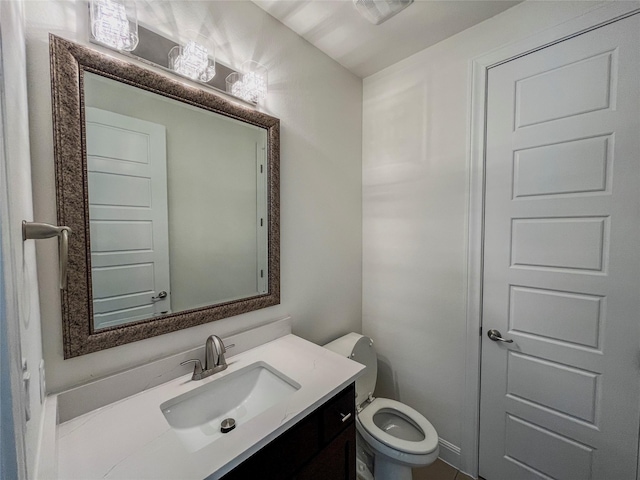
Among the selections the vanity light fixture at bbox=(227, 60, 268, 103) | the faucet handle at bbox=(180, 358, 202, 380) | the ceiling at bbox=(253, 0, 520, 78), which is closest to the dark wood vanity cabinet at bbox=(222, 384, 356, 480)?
the faucet handle at bbox=(180, 358, 202, 380)

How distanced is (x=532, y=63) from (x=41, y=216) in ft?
6.86

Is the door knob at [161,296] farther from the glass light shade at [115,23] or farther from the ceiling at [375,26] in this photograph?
the ceiling at [375,26]

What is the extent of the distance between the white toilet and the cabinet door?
1.01 ft

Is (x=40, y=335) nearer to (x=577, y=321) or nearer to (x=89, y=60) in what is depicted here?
(x=89, y=60)

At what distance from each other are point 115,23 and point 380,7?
39.7 inches

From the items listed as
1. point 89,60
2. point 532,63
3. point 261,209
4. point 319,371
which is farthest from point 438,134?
point 89,60

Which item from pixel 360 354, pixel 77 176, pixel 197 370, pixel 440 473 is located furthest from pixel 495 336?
pixel 77 176

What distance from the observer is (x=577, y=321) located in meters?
1.23

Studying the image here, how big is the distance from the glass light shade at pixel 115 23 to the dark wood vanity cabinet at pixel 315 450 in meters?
1.39

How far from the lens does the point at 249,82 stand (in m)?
1.27

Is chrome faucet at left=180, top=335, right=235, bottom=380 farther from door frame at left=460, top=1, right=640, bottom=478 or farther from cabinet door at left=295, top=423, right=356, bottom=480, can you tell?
door frame at left=460, top=1, right=640, bottom=478

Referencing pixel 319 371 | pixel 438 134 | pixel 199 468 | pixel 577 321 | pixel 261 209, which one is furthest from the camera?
pixel 438 134

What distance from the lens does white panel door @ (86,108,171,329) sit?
2.97 ft

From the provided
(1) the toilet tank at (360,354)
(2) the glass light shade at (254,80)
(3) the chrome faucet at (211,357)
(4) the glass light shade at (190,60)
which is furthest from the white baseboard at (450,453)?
(4) the glass light shade at (190,60)
